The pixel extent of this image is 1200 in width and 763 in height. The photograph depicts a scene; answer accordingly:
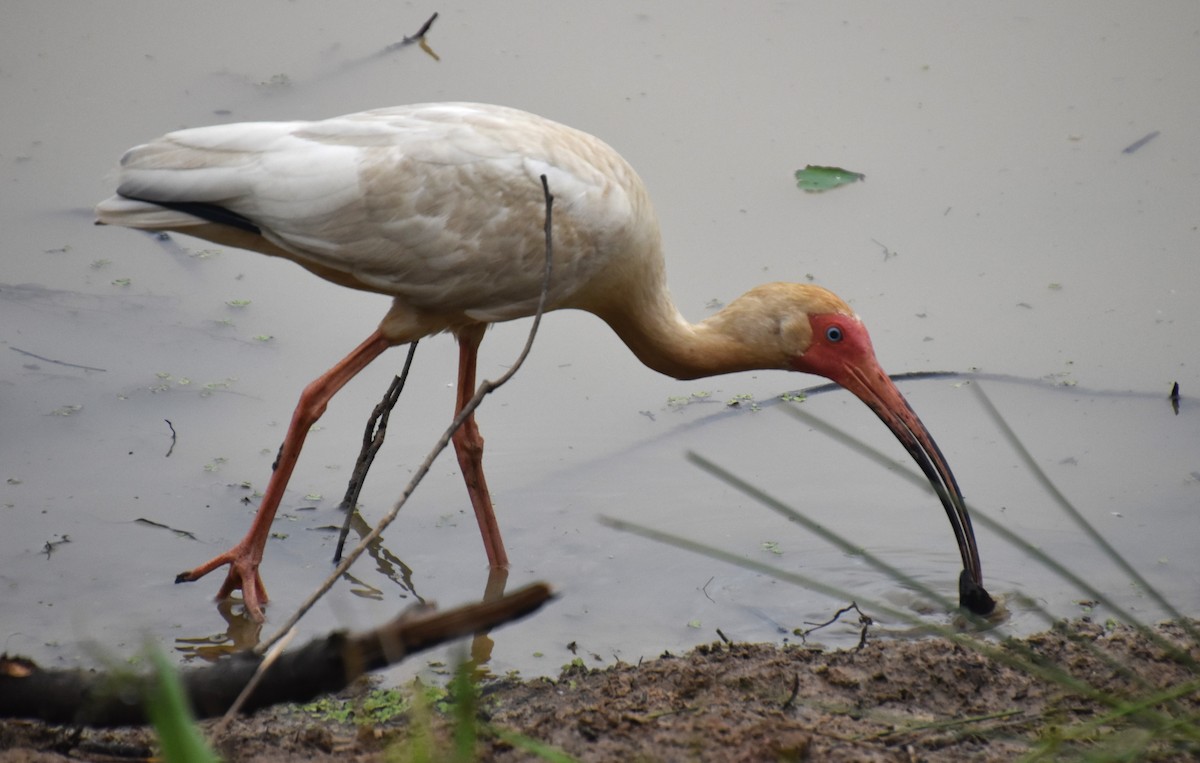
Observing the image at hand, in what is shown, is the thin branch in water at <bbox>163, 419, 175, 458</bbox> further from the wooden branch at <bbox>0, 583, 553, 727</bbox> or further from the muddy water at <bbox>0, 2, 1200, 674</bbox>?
the wooden branch at <bbox>0, 583, 553, 727</bbox>

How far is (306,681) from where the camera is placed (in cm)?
221

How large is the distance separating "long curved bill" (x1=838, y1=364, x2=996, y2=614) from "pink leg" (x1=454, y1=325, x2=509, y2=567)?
1330mm

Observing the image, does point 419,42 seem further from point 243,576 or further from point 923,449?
point 923,449

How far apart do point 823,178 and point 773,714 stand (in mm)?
4471

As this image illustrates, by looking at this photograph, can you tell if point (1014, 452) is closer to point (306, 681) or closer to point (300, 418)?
point (300, 418)

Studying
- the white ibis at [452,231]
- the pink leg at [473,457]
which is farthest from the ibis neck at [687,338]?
the pink leg at [473,457]

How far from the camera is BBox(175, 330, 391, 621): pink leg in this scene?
448cm

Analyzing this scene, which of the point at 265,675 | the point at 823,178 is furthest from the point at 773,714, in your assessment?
the point at 823,178

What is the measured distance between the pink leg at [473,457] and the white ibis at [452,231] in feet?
0.27

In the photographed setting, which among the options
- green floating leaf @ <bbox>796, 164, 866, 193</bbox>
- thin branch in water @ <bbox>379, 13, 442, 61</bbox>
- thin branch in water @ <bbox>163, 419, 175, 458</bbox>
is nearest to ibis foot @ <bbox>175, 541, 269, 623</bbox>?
thin branch in water @ <bbox>163, 419, 175, 458</bbox>

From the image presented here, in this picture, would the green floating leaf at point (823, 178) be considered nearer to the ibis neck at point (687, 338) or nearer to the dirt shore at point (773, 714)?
the ibis neck at point (687, 338)

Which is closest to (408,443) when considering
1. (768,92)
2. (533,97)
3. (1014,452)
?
(1014,452)

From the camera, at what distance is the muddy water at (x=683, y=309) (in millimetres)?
4746

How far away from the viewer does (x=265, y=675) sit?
2279 millimetres
